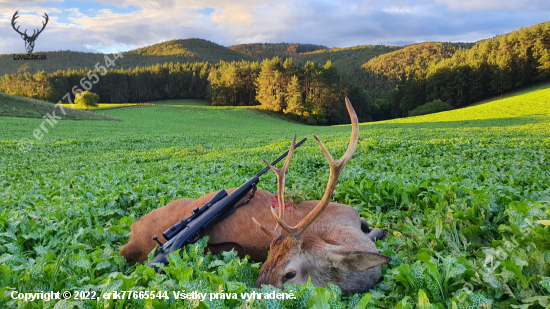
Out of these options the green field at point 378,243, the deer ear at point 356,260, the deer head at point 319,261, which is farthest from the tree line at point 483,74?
the deer ear at point 356,260

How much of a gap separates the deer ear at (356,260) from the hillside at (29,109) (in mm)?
44503

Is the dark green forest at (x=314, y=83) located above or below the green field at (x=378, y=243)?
above

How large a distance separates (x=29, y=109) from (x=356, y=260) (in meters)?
47.2

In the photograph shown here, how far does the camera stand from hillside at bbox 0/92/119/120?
118 feet

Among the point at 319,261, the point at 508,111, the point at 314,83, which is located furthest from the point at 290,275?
the point at 314,83

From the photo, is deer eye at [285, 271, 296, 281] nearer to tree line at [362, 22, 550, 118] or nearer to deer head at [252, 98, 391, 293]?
deer head at [252, 98, 391, 293]

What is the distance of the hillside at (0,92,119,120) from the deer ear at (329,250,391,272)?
146 ft

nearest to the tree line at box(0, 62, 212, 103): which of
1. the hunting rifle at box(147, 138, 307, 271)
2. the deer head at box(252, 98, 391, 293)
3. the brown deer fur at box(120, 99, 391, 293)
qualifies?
the brown deer fur at box(120, 99, 391, 293)

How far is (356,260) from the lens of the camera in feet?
7.80

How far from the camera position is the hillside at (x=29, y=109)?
36.1 metres

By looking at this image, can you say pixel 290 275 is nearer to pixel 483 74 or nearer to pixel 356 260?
pixel 356 260

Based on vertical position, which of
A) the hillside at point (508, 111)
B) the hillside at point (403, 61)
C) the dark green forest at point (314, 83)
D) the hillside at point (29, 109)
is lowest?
the hillside at point (508, 111)

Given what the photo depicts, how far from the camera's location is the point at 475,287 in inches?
82.2

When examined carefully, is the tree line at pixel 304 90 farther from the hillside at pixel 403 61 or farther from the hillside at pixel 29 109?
the hillside at pixel 403 61
